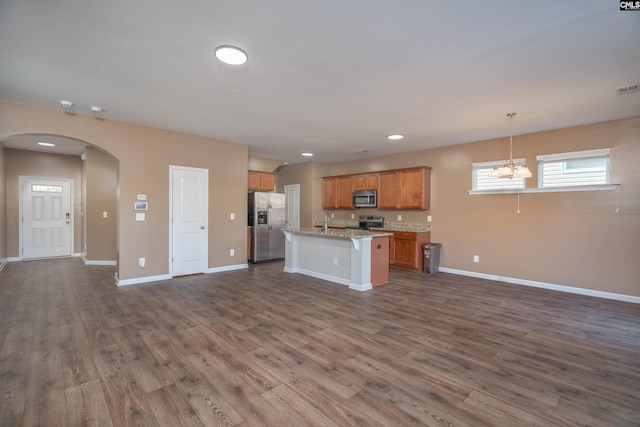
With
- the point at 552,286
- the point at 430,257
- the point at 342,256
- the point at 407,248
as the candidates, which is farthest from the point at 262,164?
the point at 552,286

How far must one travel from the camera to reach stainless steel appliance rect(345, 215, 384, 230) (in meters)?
7.22

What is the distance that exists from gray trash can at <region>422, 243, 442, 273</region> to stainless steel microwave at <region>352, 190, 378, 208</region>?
1.70 metres

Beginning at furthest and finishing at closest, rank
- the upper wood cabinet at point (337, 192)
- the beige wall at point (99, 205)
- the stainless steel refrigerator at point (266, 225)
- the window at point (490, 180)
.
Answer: the upper wood cabinet at point (337, 192)
the stainless steel refrigerator at point (266, 225)
the beige wall at point (99, 205)
the window at point (490, 180)

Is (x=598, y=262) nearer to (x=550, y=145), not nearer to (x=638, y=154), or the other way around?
(x=638, y=154)

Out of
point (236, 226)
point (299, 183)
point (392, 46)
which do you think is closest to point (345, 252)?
point (236, 226)

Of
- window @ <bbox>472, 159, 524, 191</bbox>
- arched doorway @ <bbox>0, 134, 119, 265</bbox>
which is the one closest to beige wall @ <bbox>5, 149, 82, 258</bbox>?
arched doorway @ <bbox>0, 134, 119, 265</bbox>

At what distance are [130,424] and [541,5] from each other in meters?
3.85

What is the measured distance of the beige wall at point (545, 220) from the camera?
426 cm

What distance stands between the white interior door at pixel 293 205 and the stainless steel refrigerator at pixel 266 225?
136 cm

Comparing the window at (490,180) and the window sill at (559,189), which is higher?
the window at (490,180)

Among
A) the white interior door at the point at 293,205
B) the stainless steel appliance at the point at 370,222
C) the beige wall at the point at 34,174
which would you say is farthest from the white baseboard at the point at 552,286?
the beige wall at the point at 34,174

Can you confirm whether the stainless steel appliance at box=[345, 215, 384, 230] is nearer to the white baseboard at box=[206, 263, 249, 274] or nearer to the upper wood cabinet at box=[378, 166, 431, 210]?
the upper wood cabinet at box=[378, 166, 431, 210]

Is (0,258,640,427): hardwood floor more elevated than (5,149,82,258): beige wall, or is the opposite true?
(5,149,82,258): beige wall

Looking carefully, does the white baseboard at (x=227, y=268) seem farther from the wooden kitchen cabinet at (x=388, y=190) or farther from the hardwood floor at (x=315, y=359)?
the wooden kitchen cabinet at (x=388, y=190)
